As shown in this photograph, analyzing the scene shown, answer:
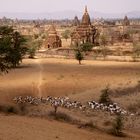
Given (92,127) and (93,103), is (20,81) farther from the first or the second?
(92,127)

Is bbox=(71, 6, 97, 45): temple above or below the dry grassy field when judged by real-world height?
above

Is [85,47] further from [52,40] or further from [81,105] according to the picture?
[81,105]

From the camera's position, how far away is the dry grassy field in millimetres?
13352

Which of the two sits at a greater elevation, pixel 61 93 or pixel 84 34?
pixel 84 34

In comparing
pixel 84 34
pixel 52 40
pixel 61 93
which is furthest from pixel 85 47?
pixel 61 93

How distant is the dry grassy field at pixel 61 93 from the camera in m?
13.4

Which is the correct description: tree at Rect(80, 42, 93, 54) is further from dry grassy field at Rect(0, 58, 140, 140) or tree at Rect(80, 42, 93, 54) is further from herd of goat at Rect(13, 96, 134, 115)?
herd of goat at Rect(13, 96, 134, 115)

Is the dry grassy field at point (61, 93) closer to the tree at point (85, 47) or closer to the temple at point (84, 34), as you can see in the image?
the tree at point (85, 47)

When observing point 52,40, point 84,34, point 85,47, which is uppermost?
point 84,34

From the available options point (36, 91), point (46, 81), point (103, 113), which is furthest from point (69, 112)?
point (46, 81)

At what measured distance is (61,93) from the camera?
1168 inches

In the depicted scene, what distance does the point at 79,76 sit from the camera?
122 ft

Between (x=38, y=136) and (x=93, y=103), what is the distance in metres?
10.4

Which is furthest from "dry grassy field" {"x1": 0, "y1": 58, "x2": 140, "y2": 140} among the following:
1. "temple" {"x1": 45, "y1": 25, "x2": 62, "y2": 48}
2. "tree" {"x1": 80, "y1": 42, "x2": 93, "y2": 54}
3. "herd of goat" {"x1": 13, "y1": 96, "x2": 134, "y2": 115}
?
"temple" {"x1": 45, "y1": 25, "x2": 62, "y2": 48}
